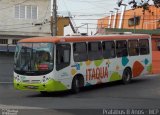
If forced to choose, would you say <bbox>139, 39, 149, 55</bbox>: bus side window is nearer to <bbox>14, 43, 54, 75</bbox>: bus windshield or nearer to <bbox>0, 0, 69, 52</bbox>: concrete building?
<bbox>14, 43, 54, 75</bbox>: bus windshield

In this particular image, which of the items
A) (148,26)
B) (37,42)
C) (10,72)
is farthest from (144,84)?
(148,26)

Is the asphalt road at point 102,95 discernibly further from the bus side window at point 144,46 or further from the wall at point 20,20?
the wall at point 20,20

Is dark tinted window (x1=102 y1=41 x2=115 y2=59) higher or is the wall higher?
the wall

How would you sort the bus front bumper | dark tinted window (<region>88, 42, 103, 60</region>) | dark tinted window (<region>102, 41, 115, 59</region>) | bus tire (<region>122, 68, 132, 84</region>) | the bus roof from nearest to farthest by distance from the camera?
the bus front bumper, the bus roof, dark tinted window (<region>88, 42, 103, 60</region>), dark tinted window (<region>102, 41, 115, 59</region>), bus tire (<region>122, 68, 132, 84</region>)

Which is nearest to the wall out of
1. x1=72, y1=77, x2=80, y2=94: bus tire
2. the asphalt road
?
the asphalt road

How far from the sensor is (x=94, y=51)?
78.0 ft

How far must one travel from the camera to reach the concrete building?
161 feet

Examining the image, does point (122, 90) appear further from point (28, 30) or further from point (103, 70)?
point (28, 30)

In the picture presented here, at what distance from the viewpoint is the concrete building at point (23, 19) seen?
49.2 meters

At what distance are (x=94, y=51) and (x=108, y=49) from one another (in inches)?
49.4

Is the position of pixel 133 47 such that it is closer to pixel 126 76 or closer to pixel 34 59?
pixel 126 76

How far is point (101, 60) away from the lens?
2406 centimetres

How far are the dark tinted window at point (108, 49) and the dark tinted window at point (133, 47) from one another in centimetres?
164

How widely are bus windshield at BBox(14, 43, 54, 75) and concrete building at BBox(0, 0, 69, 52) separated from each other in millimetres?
27138
